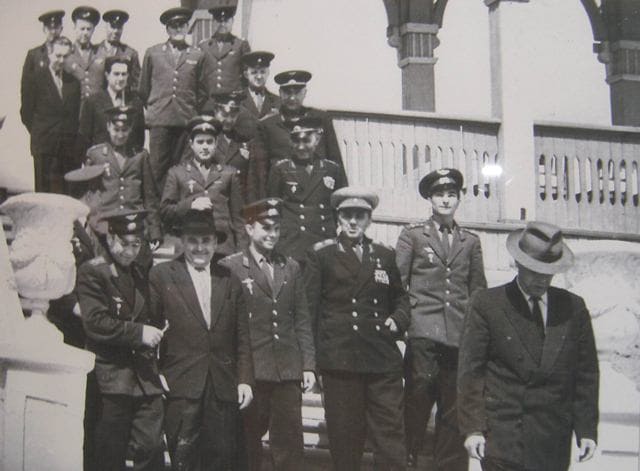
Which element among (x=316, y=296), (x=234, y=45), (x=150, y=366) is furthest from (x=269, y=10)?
(x=150, y=366)

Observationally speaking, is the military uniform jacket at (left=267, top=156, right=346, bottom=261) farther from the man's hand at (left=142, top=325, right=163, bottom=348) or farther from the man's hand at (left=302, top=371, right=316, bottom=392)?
the man's hand at (left=142, top=325, right=163, bottom=348)

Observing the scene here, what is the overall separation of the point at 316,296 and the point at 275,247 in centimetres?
31

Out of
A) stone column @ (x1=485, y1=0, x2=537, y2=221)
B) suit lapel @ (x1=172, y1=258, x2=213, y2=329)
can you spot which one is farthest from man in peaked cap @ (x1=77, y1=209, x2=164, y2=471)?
stone column @ (x1=485, y1=0, x2=537, y2=221)

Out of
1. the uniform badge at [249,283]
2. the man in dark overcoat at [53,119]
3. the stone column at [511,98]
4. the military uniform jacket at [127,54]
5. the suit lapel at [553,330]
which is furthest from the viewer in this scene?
the stone column at [511,98]

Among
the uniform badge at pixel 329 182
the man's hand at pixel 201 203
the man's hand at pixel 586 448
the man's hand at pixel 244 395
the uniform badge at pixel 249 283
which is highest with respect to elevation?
the uniform badge at pixel 329 182

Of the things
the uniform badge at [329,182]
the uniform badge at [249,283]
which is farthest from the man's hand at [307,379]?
the uniform badge at [329,182]

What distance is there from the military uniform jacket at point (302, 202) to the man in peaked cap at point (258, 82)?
404 mm

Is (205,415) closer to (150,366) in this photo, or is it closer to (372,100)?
(150,366)

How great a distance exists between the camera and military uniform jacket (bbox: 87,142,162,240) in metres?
3.74

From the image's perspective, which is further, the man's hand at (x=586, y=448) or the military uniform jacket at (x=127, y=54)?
the military uniform jacket at (x=127, y=54)

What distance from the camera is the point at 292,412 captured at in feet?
10.4

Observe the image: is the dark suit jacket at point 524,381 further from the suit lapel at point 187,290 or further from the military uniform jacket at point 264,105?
the military uniform jacket at point 264,105

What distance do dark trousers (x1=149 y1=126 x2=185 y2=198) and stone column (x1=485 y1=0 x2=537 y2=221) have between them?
149cm

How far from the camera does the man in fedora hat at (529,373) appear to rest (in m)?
2.76
